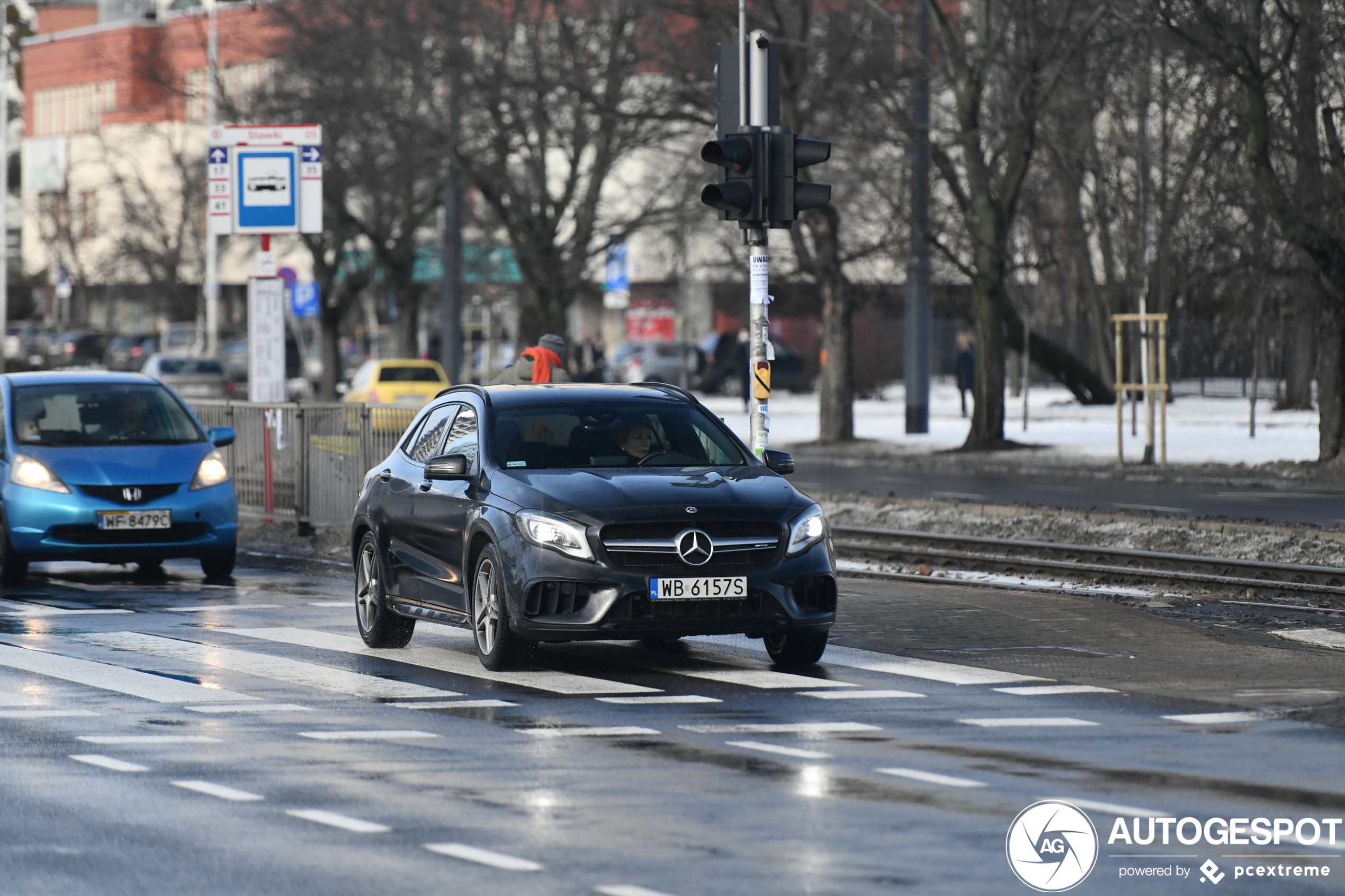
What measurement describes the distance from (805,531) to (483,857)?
15.4 ft

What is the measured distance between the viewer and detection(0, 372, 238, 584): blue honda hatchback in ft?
56.5

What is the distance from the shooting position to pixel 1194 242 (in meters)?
38.1

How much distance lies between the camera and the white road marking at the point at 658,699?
418 inches

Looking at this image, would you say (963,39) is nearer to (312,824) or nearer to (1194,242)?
(1194,242)

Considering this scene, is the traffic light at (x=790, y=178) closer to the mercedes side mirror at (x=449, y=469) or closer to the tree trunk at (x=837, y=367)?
the mercedes side mirror at (x=449, y=469)

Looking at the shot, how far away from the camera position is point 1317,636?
1326 cm

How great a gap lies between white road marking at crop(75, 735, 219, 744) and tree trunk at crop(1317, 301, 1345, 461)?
21030mm

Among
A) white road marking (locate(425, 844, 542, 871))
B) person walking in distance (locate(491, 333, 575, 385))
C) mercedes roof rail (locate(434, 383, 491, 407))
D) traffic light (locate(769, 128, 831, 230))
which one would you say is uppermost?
traffic light (locate(769, 128, 831, 230))

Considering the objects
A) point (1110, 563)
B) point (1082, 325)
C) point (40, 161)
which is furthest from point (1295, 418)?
point (40, 161)

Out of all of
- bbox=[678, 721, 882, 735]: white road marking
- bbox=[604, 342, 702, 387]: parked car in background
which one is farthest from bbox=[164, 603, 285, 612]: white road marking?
bbox=[604, 342, 702, 387]: parked car in background

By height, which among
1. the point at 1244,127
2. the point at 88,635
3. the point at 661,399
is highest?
the point at 1244,127

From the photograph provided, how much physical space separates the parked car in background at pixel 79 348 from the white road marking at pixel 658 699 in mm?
70204

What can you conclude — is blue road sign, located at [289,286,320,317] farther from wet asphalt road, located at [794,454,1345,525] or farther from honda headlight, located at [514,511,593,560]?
honda headlight, located at [514,511,593,560]

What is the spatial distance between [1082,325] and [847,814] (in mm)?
54311
